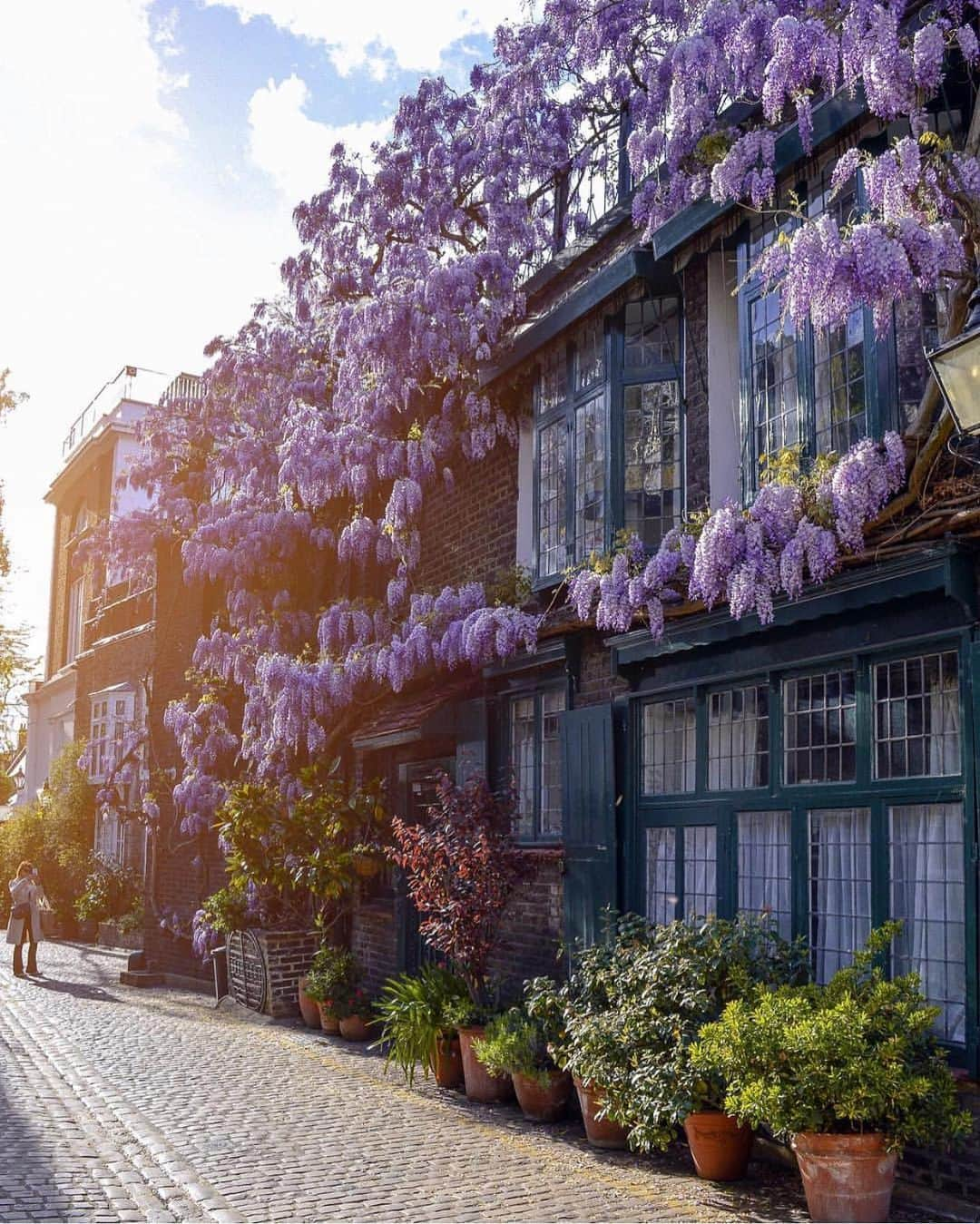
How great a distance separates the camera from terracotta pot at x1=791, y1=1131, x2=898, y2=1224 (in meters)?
6.04

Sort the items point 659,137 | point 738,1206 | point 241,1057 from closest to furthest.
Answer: point 738,1206
point 659,137
point 241,1057

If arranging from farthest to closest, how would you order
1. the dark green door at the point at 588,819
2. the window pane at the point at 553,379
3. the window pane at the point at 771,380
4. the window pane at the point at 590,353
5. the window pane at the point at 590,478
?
the window pane at the point at 553,379 → the window pane at the point at 590,353 → the window pane at the point at 590,478 → the dark green door at the point at 588,819 → the window pane at the point at 771,380

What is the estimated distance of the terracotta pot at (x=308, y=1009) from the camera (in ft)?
43.0

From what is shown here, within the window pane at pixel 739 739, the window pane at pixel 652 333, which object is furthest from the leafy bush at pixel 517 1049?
the window pane at pixel 652 333

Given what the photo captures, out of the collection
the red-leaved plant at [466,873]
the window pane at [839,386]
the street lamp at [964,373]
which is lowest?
the red-leaved plant at [466,873]

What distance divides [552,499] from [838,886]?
4.80 metres

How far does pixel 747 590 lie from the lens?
789 cm

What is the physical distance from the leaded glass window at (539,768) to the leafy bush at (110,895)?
41.0ft

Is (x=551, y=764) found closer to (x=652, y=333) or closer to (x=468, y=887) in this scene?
(x=468, y=887)

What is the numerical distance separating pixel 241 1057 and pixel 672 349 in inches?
275

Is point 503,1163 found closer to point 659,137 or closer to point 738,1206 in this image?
point 738,1206

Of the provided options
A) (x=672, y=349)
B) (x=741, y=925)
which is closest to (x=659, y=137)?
(x=672, y=349)

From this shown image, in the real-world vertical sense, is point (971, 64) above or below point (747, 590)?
above

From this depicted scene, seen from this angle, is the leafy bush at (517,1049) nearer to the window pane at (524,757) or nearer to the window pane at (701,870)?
the window pane at (701,870)
